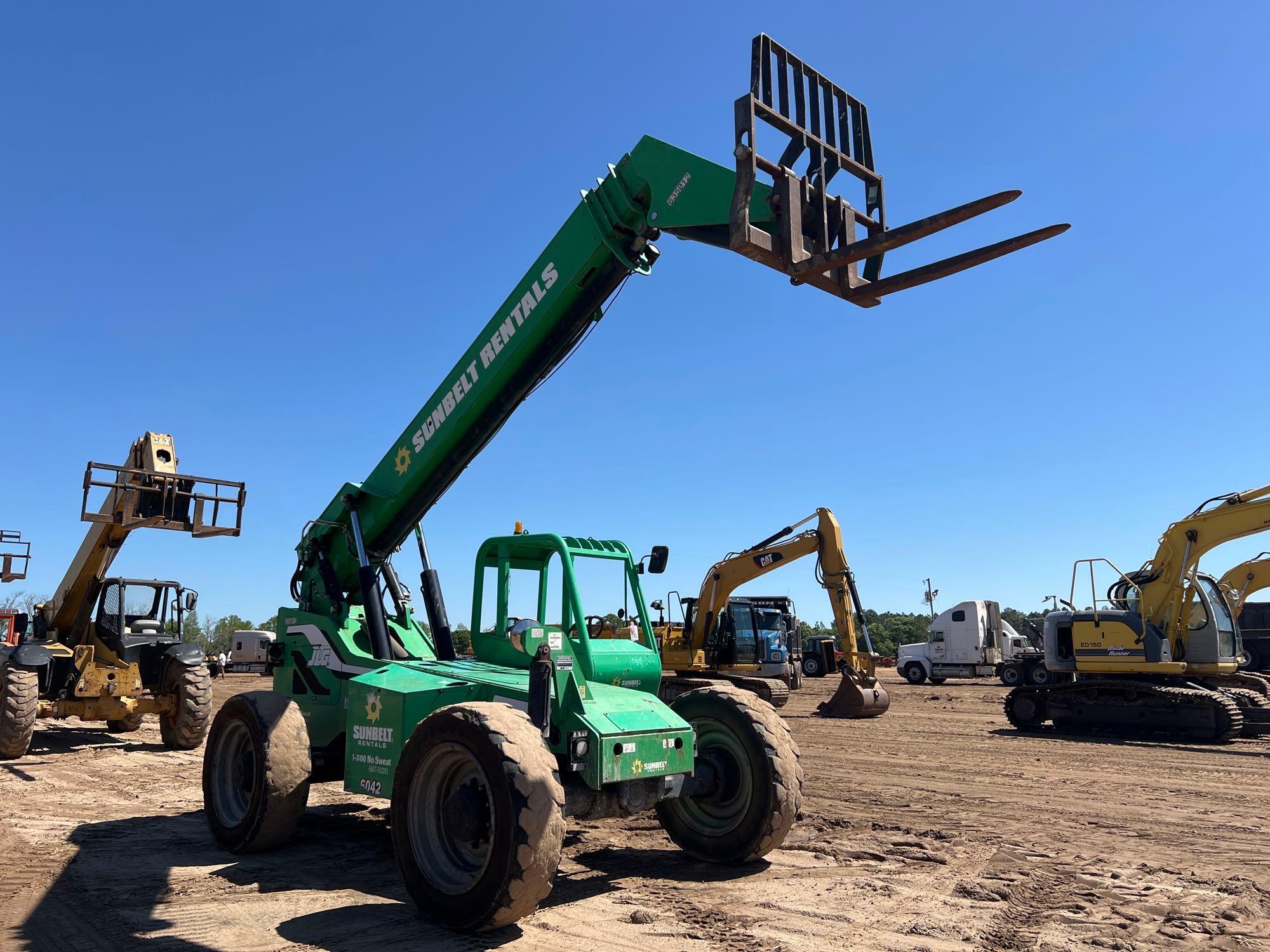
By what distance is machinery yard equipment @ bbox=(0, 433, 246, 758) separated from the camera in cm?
A: 1211

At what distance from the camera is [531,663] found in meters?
6.19

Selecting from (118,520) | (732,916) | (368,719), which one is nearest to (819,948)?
(732,916)

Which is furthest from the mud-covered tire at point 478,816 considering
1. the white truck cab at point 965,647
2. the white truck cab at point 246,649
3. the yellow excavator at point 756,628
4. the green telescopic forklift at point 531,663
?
the white truck cab at point 246,649

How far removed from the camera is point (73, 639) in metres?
14.5

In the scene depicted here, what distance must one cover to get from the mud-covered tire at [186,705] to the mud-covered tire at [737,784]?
9524mm

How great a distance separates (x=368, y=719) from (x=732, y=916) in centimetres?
314

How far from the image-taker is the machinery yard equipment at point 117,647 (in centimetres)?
1211

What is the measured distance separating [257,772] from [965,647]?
106 feet

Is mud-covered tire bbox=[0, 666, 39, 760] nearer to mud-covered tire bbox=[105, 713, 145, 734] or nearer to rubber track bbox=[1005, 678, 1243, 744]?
mud-covered tire bbox=[105, 713, 145, 734]

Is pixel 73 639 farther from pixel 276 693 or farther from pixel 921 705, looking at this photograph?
pixel 921 705

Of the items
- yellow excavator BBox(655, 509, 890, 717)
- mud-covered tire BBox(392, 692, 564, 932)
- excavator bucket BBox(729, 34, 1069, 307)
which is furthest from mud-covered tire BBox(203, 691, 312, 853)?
yellow excavator BBox(655, 509, 890, 717)

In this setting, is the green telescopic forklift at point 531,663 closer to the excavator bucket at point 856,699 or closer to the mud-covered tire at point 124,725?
the mud-covered tire at point 124,725

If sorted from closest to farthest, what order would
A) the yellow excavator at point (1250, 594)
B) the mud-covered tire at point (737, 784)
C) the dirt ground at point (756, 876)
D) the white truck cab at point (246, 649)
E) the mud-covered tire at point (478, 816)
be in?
1. the mud-covered tire at point (478, 816)
2. the dirt ground at point (756, 876)
3. the mud-covered tire at point (737, 784)
4. the yellow excavator at point (1250, 594)
5. the white truck cab at point (246, 649)

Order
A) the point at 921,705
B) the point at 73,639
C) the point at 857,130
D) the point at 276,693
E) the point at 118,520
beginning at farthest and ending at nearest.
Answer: the point at 921,705 < the point at 73,639 < the point at 118,520 < the point at 276,693 < the point at 857,130
